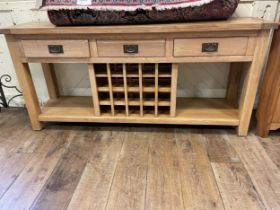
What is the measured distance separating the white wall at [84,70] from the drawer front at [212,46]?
0.42 meters

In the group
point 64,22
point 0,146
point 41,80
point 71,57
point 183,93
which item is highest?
point 64,22

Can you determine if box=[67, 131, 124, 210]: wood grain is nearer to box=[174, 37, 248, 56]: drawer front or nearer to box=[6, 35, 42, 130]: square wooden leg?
box=[6, 35, 42, 130]: square wooden leg

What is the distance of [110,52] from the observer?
3.75 ft

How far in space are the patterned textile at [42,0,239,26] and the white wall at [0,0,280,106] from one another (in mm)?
412

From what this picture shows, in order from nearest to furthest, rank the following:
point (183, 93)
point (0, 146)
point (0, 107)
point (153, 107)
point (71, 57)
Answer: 1. point (71, 57)
2. point (0, 146)
3. point (153, 107)
4. point (183, 93)
5. point (0, 107)

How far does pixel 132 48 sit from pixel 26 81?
2.28 ft

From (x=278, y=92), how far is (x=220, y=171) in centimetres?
54

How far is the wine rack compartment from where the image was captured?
1252mm

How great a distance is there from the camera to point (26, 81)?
130 cm

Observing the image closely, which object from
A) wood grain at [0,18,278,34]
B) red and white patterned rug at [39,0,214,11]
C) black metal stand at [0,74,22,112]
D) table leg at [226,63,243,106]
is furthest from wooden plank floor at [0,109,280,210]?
red and white patterned rug at [39,0,214,11]

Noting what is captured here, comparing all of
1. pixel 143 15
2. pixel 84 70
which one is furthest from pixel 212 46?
pixel 84 70

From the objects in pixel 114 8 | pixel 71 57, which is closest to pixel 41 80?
pixel 71 57

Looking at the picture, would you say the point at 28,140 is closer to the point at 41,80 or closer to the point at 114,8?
the point at 41,80

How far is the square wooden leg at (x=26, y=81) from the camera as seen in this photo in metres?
1.19
